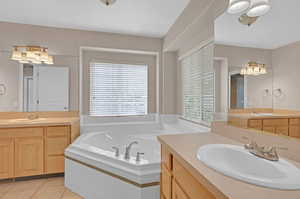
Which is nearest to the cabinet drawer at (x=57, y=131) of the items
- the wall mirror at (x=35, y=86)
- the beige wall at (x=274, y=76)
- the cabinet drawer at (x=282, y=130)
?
the wall mirror at (x=35, y=86)

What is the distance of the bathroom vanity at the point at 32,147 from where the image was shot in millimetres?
2092

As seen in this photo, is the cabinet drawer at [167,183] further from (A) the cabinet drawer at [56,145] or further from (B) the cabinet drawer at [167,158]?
(A) the cabinet drawer at [56,145]

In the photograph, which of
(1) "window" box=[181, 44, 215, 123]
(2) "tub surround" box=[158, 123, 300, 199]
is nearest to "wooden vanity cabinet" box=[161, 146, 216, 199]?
(2) "tub surround" box=[158, 123, 300, 199]

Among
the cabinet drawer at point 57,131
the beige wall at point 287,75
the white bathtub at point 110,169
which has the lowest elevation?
the white bathtub at point 110,169

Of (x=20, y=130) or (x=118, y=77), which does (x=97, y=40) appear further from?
(x=20, y=130)

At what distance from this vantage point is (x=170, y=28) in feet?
8.95

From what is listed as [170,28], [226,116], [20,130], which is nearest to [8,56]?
[20,130]

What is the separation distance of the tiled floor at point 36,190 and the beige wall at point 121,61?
1294 millimetres

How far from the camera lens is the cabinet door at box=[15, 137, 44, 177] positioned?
2121 millimetres

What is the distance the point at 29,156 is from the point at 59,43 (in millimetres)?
1864

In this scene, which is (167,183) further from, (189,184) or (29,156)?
(29,156)

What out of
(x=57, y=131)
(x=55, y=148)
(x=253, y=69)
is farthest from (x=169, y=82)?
(x=55, y=148)

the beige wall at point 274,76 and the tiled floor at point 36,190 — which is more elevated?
the beige wall at point 274,76

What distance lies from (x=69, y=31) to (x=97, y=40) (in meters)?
0.49
